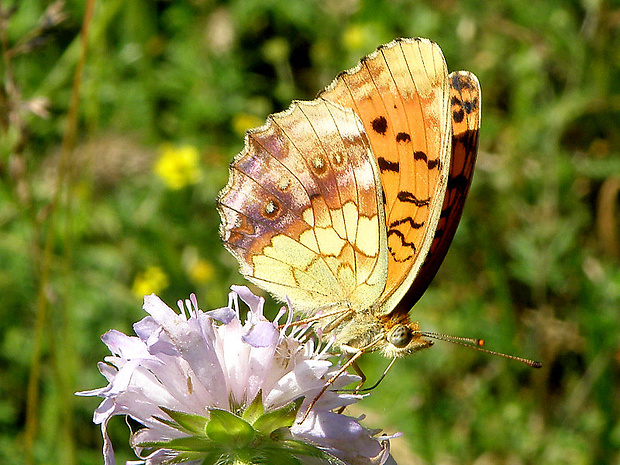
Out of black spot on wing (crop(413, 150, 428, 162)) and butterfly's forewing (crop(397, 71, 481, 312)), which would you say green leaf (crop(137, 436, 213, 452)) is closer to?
butterfly's forewing (crop(397, 71, 481, 312))

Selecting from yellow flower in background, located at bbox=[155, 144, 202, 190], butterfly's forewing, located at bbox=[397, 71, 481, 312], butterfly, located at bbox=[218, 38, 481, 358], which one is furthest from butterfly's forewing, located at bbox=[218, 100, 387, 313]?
yellow flower in background, located at bbox=[155, 144, 202, 190]

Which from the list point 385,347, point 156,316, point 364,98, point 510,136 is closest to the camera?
point 156,316

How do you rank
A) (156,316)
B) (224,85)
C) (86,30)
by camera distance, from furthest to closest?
1. (224,85)
2. (86,30)
3. (156,316)

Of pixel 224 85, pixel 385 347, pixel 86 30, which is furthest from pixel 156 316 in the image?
pixel 224 85

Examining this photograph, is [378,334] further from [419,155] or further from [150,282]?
[150,282]

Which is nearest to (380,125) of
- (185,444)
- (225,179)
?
(185,444)

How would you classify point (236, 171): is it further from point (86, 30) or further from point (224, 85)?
point (224, 85)
